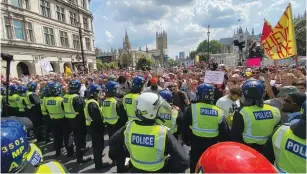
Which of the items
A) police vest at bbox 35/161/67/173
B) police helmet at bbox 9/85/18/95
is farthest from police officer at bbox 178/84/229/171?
police helmet at bbox 9/85/18/95

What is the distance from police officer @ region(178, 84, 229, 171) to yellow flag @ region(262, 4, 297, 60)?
10.2ft

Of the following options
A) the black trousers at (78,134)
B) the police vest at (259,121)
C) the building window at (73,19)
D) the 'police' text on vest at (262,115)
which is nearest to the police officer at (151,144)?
the police vest at (259,121)

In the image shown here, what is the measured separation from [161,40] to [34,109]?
157153mm

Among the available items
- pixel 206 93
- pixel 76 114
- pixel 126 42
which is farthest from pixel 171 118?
pixel 126 42

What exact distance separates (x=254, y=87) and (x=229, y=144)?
2.09 meters

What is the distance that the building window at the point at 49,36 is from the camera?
27.7m

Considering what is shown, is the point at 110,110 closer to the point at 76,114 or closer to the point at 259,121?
the point at 76,114

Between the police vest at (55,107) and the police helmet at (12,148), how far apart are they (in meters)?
4.42

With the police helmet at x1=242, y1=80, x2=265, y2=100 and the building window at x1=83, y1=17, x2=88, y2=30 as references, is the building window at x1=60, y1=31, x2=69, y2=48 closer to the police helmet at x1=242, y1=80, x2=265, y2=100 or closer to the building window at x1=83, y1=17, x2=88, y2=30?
the building window at x1=83, y1=17, x2=88, y2=30

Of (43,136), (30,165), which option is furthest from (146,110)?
(43,136)

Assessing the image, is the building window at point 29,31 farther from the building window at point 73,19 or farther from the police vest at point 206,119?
the police vest at point 206,119

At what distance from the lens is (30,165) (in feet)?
5.56

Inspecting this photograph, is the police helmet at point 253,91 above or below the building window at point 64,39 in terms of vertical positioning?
below

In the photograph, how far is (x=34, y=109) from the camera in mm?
7570
